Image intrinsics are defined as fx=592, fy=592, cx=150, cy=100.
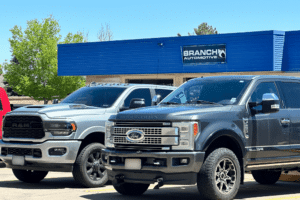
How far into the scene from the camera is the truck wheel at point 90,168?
1105cm

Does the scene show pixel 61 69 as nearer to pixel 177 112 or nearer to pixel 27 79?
pixel 27 79

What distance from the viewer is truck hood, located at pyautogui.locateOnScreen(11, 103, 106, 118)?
11.1 meters

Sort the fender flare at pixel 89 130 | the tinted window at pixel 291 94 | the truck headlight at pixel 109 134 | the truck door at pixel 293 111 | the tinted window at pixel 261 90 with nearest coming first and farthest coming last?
the truck headlight at pixel 109 134
the tinted window at pixel 261 90
the truck door at pixel 293 111
the tinted window at pixel 291 94
the fender flare at pixel 89 130

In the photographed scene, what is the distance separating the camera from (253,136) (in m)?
9.53

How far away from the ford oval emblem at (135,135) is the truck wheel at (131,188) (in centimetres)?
124

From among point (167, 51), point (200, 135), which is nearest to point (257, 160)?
point (200, 135)

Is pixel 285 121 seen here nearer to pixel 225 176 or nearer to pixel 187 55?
pixel 225 176

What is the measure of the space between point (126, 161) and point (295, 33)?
962 inches

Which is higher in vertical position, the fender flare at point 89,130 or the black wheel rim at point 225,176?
the fender flare at point 89,130

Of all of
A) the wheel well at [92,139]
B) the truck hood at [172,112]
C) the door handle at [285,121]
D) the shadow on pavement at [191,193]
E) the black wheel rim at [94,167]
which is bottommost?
the shadow on pavement at [191,193]

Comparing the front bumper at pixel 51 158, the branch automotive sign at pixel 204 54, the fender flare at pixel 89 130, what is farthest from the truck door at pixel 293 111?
the branch automotive sign at pixel 204 54

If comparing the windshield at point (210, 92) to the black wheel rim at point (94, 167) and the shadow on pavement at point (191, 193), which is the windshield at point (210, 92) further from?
the black wheel rim at point (94, 167)

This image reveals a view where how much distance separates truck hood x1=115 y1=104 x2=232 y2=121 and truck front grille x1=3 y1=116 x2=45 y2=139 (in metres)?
2.24

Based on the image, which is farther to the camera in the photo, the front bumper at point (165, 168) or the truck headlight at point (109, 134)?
the truck headlight at point (109, 134)
